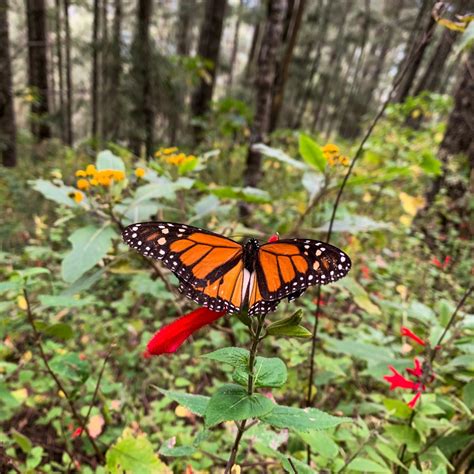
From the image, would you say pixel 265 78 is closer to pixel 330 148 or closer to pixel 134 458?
pixel 330 148

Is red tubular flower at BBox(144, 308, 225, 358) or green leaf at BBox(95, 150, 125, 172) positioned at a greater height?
red tubular flower at BBox(144, 308, 225, 358)

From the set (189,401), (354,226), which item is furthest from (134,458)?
(354,226)

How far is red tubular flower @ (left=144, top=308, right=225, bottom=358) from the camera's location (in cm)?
71

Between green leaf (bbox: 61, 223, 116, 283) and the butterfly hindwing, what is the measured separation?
51 centimetres

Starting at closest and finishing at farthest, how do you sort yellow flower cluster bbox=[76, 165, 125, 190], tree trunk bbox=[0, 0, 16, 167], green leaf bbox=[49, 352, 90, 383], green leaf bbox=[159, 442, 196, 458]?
green leaf bbox=[159, 442, 196, 458] → green leaf bbox=[49, 352, 90, 383] → yellow flower cluster bbox=[76, 165, 125, 190] → tree trunk bbox=[0, 0, 16, 167]

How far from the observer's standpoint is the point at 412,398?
1.09 meters

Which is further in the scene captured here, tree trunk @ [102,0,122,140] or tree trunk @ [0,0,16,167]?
tree trunk @ [102,0,122,140]

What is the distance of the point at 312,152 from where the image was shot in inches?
68.8

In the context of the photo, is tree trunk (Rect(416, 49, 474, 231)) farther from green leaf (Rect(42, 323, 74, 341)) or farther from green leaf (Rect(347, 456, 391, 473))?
green leaf (Rect(42, 323, 74, 341))

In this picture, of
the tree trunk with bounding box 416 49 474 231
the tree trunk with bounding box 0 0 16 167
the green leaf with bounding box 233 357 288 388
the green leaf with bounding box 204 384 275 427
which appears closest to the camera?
the green leaf with bounding box 204 384 275 427

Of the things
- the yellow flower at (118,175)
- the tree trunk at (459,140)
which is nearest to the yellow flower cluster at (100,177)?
the yellow flower at (118,175)

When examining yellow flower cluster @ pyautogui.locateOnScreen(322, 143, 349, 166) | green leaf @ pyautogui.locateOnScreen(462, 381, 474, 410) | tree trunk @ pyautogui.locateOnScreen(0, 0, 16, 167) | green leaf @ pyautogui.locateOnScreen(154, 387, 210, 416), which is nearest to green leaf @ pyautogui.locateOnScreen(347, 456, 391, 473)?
green leaf @ pyautogui.locateOnScreen(462, 381, 474, 410)

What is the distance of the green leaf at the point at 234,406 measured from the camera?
0.62m

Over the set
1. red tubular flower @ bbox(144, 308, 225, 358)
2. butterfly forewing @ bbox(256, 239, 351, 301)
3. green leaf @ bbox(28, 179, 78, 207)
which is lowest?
green leaf @ bbox(28, 179, 78, 207)
